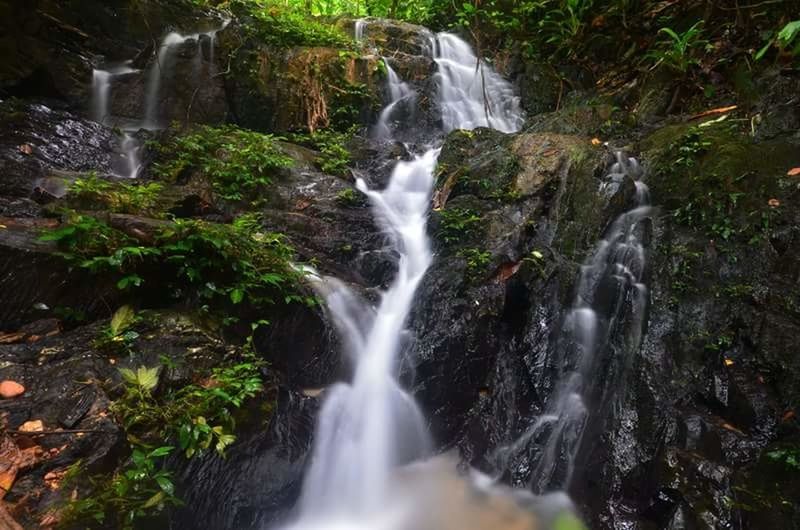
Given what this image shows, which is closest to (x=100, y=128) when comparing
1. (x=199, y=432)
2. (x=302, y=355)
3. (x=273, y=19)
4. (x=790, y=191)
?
(x=273, y=19)

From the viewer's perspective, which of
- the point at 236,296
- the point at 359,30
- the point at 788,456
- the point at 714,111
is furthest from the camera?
the point at 359,30

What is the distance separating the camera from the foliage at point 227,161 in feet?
20.0

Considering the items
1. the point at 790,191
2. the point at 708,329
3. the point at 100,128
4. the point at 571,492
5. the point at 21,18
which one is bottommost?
the point at 571,492

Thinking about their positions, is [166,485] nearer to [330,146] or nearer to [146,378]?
[146,378]

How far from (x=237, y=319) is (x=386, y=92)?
7121 mm

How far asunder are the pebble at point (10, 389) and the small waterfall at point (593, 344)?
4.09 metres

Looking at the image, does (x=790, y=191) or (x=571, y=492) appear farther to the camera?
(x=790, y=191)

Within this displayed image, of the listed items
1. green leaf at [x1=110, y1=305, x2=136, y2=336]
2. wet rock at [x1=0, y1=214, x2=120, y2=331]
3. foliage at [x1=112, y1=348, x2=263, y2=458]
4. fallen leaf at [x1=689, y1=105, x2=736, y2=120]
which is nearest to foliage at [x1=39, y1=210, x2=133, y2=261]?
wet rock at [x1=0, y1=214, x2=120, y2=331]

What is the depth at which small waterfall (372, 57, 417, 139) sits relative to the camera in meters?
9.22

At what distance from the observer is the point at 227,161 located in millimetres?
6355

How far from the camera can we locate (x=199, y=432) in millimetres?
2887

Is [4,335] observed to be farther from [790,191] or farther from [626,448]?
[790,191]

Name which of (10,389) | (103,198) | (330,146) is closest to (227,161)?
(330,146)

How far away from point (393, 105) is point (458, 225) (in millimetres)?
4947
